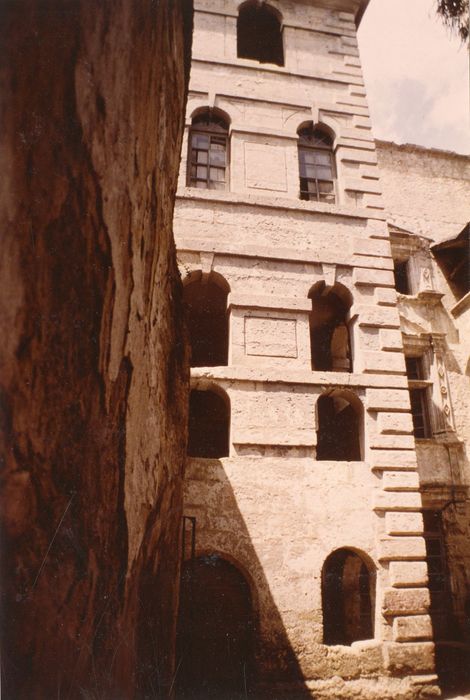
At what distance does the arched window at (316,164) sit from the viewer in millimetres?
9664

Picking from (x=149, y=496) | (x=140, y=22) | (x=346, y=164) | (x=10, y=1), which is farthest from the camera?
(x=346, y=164)

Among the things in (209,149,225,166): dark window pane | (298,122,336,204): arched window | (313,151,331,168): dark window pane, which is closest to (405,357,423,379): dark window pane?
(298,122,336,204): arched window

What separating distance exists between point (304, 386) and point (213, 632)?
4.01 metres

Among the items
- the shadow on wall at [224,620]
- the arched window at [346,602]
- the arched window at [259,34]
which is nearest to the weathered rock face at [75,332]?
the shadow on wall at [224,620]

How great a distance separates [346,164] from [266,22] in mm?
5011

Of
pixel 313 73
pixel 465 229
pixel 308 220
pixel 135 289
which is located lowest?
pixel 135 289

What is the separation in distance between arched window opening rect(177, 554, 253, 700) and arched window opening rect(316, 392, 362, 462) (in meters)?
3.44

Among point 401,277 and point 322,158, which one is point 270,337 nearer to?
point 322,158

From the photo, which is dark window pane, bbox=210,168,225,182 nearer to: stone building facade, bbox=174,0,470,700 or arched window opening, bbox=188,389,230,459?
stone building facade, bbox=174,0,470,700

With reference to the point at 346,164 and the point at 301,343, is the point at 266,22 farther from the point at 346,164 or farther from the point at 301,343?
the point at 301,343

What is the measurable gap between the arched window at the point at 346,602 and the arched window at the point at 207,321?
5.02 metres

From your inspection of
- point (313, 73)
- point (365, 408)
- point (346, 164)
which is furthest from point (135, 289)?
point (313, 73)

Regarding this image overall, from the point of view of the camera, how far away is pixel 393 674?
6355 millimetres

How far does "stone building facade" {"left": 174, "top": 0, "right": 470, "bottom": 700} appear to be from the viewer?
6527 millimetres
